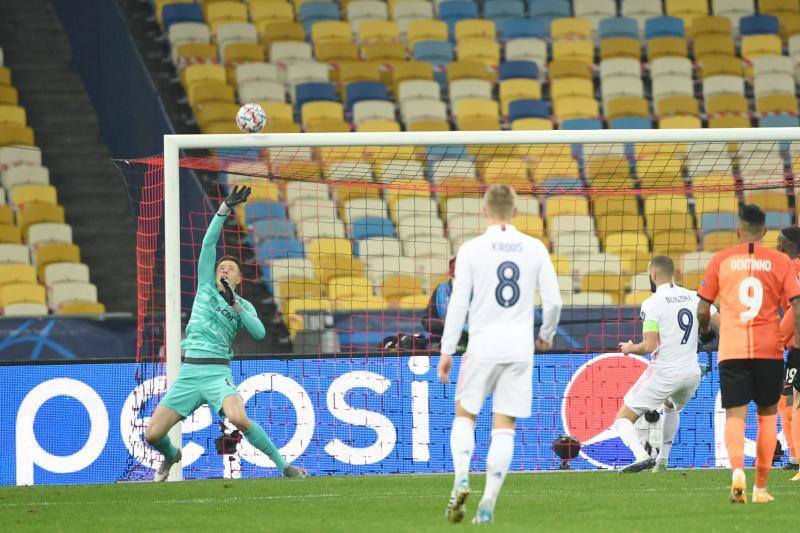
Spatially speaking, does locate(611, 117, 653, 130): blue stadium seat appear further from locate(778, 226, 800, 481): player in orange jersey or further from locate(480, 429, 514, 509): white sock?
locate(480, 429, 514, 509): white sock

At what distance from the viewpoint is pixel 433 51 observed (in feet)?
75.8

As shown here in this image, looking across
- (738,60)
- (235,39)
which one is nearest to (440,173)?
(235,39)

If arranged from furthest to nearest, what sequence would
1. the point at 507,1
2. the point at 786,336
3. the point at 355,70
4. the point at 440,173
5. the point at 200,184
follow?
1. the point at 507,1
2. the point at 355,70
3. the point at 440,173
4. the point at 200,184
5. the point at 786,336

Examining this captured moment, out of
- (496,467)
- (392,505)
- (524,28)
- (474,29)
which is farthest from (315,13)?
(496,467)

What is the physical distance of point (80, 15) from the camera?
889 inches

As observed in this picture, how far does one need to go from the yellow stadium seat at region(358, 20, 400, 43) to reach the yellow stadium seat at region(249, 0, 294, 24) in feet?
3.92

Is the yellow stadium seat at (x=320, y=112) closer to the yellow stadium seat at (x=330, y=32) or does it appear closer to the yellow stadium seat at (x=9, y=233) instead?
the yellow stadium seat at (x=330, y=32)

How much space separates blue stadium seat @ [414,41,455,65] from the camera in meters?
23.1

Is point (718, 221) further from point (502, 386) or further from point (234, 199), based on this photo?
point (502, 386)

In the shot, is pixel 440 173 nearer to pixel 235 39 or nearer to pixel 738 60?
pixel 235 39

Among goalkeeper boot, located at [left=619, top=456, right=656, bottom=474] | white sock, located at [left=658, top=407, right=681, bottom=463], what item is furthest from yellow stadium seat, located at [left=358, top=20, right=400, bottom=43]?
goalkeeper boot, located at [left=619, top=456, right=656, bottom=474]

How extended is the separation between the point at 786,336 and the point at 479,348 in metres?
3.39

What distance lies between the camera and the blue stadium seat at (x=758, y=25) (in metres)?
23.8

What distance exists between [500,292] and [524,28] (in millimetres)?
15920
